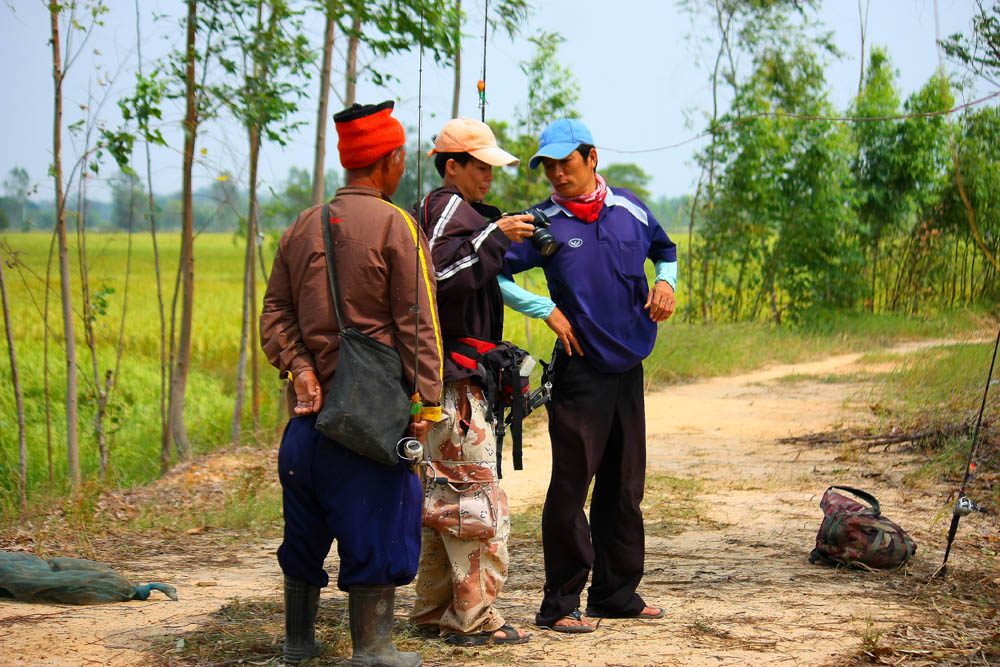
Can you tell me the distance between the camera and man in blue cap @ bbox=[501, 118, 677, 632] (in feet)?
11.7

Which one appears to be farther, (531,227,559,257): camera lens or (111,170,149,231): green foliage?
(111,170,149,231): green foliage

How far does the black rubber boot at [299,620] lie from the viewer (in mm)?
3008

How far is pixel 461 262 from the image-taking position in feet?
10.5

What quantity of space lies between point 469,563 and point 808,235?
508 inches

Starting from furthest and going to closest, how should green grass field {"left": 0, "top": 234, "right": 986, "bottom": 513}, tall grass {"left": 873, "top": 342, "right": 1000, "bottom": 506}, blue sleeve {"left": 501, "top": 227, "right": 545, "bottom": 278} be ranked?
green grass field {"left": 0, "top": 234, "right": 986, "bottom": 513}, tall grass {"left": 873, "top": 342, "right": 1000, "bottom": 506}, blue sleeve {"left": 501, "top": 227, "right": 545, "bottom": 278}

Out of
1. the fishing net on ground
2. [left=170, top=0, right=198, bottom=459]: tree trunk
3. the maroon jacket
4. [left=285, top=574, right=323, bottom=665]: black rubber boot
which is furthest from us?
[left=170, top=0, right=198, bottom=459]: tree trunk

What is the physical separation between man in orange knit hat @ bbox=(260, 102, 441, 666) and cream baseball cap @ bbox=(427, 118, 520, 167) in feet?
1.30

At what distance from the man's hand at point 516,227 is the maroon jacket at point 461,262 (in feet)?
0.20

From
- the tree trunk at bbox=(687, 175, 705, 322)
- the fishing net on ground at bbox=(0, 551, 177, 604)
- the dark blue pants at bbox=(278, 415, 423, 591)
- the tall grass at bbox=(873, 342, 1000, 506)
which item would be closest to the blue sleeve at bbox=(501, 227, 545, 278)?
the dark blue pants at bbox=(278, 415, 423, 591)

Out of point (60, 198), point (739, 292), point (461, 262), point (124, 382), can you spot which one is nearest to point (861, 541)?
point (461, 262)

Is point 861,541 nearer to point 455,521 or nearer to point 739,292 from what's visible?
point 455,521

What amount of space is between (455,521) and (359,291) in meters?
0.88

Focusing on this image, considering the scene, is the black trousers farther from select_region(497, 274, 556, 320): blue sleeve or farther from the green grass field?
the green grass field

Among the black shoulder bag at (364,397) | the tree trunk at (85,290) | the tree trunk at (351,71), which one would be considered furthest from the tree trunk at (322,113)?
the black shoulder bag at (364,397)
